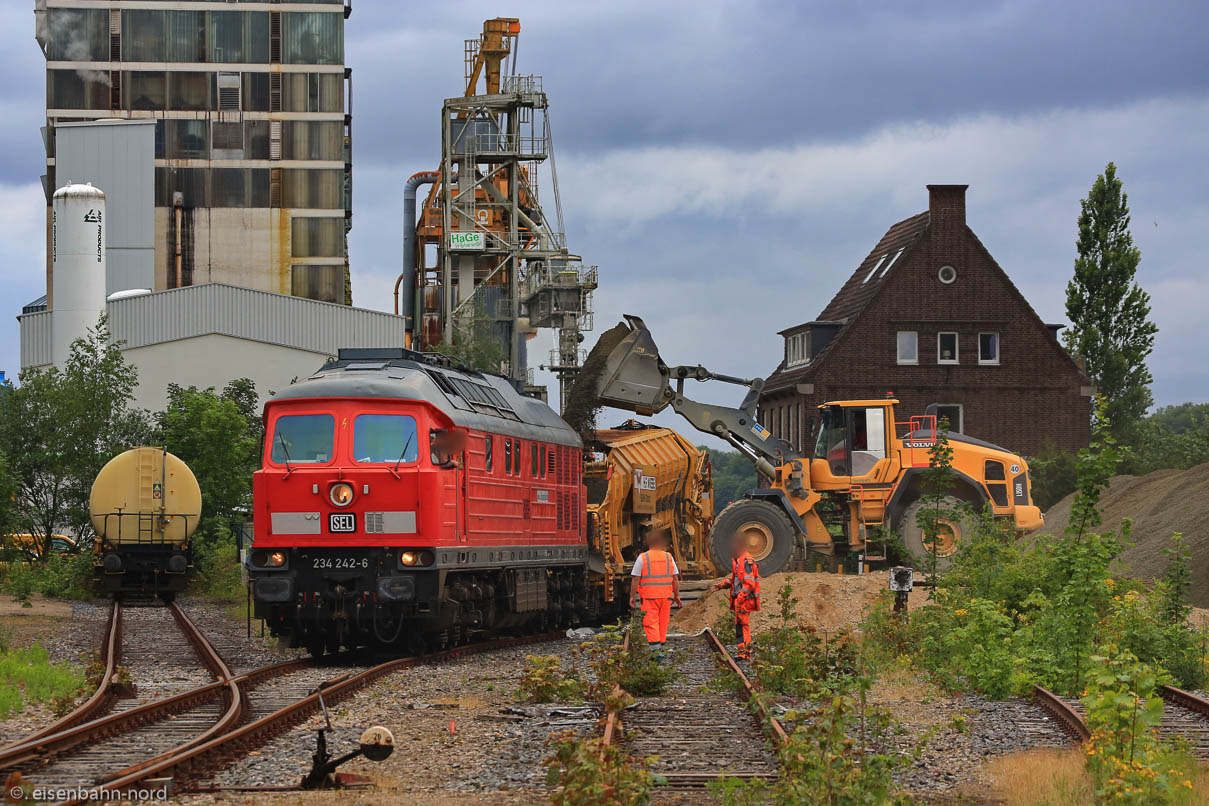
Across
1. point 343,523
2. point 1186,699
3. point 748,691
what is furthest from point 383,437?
point 1186,699

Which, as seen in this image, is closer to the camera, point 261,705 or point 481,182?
A: point 261,705

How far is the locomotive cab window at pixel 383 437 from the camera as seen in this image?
1869 centimetres

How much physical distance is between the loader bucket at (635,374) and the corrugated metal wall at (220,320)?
27.4 meters

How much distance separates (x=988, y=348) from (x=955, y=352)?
48.2 inches

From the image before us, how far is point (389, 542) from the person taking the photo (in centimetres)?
1842

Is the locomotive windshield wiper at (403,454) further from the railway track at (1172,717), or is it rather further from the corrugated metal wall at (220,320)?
the corrugated metal wall at (220,320)

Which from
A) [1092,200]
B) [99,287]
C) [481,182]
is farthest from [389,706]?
[481,182]

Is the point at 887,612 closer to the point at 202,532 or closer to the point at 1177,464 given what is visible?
the point at 202,532

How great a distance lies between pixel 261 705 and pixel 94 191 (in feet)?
142

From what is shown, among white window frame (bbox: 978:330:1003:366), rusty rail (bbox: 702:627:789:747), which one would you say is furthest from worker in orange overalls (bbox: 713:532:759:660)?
white window frame (bbox: 978:330:1003:366)

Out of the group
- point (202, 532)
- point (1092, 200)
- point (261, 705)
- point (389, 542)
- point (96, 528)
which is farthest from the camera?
point (1092, 200)

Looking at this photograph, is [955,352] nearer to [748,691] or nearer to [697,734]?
[748,691]

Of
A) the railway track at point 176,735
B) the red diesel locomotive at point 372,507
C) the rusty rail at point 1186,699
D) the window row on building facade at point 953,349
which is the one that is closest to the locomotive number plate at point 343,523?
the red diesel locomotive at point 372,507

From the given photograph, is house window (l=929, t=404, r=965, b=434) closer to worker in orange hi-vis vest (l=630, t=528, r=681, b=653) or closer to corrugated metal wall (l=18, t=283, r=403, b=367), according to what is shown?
corrugated metal wall (l=18, t=283, r=403, b=367)
